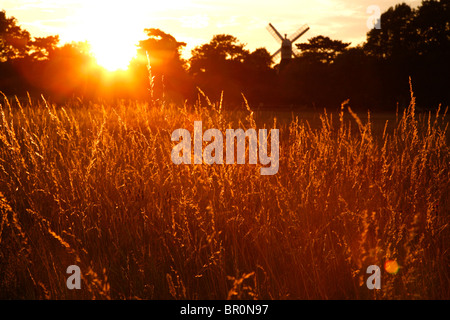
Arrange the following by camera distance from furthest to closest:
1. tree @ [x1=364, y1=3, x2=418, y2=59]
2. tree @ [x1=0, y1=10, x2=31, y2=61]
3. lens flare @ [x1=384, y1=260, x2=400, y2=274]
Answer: tree @ [x1=0, y1=10, x2=31, y2=61]
tree @ [x1=364, y1=3, x2=418, y2=59]
lens flare @ [x1=384, y1=260, x2=400, y2=274]

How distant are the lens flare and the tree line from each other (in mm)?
24380

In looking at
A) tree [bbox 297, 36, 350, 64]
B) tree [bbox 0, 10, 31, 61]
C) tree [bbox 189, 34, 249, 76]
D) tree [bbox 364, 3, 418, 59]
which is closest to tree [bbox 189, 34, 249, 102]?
tree [bbox 189, 34, 249, 76]

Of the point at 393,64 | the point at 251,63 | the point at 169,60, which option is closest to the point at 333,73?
the point at 393,64

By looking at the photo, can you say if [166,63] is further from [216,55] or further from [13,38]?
[13,38]

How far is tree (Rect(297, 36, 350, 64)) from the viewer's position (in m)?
32.5

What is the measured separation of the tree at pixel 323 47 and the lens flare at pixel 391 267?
3107cm

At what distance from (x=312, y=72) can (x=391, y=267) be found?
92.6ft

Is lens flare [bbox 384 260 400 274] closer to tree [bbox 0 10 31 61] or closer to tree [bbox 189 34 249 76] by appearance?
tree [bbox 189 34 249 76]

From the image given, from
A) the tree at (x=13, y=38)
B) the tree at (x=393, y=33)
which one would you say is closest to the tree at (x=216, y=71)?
the tree at (x=393, y=33)

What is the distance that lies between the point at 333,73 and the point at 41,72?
21439 mm

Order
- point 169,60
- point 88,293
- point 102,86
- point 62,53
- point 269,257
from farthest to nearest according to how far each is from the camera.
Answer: point 62,53 < point 169,60 < point 102,86 < point 269,257 < point 88,293

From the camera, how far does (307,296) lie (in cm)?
211
